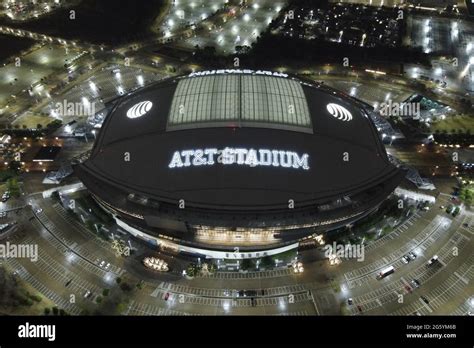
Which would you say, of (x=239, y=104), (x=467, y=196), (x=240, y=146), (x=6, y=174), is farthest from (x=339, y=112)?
(x=6, y=174)

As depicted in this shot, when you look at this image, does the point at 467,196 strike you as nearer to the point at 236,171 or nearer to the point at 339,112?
the point at 339,112

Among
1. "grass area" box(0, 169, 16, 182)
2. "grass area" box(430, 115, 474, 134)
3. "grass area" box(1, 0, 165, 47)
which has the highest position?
"grass area" box(1, 0, 165, 47)

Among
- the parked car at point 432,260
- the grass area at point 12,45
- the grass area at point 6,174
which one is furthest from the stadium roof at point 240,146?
the grass area at point 12,45

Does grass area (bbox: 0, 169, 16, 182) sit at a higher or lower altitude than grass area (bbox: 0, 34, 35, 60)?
lower

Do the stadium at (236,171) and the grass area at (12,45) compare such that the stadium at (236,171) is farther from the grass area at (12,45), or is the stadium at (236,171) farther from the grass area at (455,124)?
the grass area at (12,45)

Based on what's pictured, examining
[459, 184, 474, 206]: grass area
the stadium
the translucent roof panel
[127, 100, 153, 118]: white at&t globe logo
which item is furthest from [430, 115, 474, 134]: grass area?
[127, 100, 153, 118]: white at&t globe logo

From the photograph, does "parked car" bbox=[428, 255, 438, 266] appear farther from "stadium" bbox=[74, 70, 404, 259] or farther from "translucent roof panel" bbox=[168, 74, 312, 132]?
"translucent roof panel" bbox=[168, 74, 312, 132]
